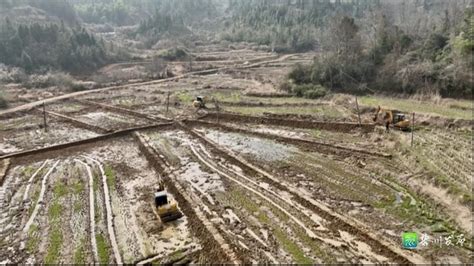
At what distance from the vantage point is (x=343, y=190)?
18.4m

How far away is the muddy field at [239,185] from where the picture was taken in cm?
1430

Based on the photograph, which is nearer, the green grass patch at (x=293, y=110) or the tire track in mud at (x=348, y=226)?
the tire track in mud at (x=348, y=226)

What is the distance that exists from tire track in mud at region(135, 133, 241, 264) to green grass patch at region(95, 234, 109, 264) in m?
3.49

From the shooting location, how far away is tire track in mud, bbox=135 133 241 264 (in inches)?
549

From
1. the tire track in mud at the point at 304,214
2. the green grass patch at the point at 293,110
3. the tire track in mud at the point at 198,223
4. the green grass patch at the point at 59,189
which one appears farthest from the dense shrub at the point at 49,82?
the tire track in mud at the point at 304,214

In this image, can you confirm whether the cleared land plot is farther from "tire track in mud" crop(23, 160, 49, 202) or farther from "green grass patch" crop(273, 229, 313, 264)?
"green grass patch" crop(273, 229, 313, 264)

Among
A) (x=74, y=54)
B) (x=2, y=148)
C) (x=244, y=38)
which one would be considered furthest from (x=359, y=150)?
(x=244, y=38)

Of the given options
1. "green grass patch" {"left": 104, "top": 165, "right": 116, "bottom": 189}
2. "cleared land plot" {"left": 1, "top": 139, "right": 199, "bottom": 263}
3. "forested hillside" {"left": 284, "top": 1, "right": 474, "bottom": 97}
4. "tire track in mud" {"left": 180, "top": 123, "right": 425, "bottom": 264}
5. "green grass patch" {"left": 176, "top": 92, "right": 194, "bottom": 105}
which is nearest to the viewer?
"tire track in mud" {"left": 180, "top": 123, "right": 425, "bottom": 264}

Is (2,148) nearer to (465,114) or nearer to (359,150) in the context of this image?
(359,150)

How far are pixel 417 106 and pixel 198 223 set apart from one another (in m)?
22.0

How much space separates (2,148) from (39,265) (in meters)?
16.5

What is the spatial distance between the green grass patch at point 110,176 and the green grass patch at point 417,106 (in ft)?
70.2

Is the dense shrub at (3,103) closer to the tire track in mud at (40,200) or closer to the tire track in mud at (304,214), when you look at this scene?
the tire track in mud at (40,200)

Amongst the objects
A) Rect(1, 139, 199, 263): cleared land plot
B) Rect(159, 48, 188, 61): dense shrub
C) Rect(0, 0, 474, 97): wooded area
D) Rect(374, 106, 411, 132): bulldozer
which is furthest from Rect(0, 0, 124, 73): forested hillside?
Rect(374, 106, 411, 132): bulldozer
